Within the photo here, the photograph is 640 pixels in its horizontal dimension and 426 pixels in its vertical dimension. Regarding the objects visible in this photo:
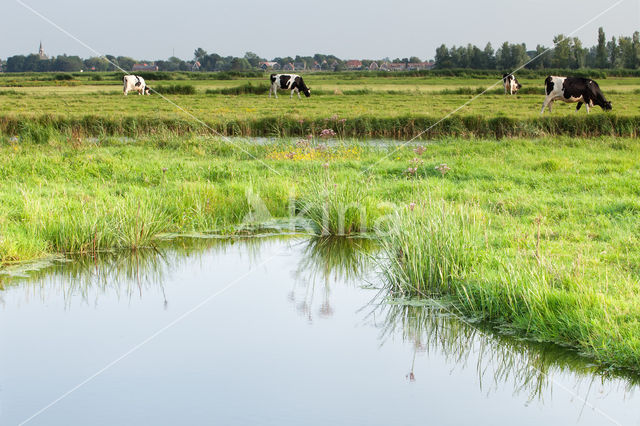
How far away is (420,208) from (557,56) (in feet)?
279

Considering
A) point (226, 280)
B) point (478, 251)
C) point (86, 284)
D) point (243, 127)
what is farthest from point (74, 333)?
point (243, 127)

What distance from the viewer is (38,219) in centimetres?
969

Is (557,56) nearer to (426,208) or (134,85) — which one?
(134,85)

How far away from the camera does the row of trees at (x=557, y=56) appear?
85438 millimetres

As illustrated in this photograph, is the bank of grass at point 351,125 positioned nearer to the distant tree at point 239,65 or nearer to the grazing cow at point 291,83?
the grazing cow at point 291,83

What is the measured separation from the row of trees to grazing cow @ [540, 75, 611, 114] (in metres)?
51.9

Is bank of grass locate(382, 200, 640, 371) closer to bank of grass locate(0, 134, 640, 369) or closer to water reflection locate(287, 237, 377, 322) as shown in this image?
bank of grass locate(0, 134, 640, 369)

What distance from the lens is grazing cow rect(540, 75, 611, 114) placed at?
91.9 ft

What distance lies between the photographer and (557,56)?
8556 centimetres

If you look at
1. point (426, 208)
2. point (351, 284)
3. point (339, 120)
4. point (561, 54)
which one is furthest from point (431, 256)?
point (561, 54)

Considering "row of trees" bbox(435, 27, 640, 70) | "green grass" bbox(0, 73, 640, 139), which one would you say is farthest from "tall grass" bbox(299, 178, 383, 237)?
"row of trees" bbox(435, 27, 640, 70)

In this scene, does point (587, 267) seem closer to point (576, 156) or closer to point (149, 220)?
point (149, 220)

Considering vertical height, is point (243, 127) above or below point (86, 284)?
above

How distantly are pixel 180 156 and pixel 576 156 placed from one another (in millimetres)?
10093
